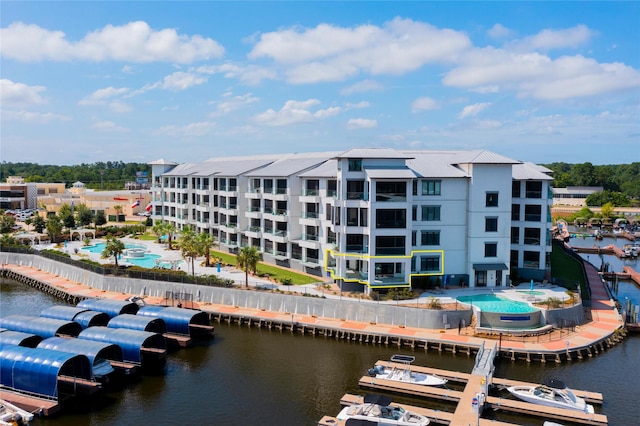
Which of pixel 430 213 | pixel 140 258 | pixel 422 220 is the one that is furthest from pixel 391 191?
pixel 140 258

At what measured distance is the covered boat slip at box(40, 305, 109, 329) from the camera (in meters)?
45.3

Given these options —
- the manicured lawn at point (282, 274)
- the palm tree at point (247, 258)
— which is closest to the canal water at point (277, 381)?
the palm tree at point (247, 258)

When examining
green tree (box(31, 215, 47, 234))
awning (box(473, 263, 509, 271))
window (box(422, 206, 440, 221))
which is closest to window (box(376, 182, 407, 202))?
window (box(422, 206, 440, 221))

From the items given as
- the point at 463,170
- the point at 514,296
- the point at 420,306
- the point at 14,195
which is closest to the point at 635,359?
the point at 514,296

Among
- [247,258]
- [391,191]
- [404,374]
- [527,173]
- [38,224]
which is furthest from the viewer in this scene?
[38,224]

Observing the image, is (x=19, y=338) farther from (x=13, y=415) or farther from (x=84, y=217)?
(x=84, y=217)

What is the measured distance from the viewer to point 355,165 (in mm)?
55250

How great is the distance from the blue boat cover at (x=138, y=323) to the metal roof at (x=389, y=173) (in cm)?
2428

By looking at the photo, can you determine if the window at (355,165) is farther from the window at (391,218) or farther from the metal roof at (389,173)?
the window at (391,218)

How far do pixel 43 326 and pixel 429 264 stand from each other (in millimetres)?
37622

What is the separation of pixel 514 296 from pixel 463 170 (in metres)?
15.0

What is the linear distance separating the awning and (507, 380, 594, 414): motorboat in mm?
21500

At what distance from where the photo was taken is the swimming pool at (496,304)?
47531 millimetres

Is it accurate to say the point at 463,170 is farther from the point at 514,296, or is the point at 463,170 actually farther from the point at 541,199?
the point at 514,296
